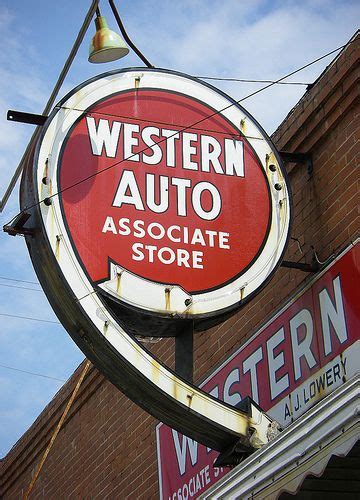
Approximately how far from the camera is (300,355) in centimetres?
753

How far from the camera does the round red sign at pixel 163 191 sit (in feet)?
23.0

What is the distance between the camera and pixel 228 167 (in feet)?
25.0

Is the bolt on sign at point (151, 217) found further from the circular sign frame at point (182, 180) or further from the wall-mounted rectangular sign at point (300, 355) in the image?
the wall-mounted rectangular sign at point (300, 355)

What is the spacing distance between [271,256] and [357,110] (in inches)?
53.1

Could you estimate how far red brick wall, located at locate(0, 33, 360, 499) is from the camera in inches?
304

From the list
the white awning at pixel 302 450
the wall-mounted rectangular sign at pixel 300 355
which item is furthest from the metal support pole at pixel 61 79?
the white awning at pixel 302 450

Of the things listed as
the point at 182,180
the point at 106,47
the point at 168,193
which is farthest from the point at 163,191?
the point at 106,47

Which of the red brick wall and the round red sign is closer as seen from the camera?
the round red sign

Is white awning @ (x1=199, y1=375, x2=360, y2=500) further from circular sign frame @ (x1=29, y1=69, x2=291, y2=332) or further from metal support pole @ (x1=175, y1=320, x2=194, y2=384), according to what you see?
circular sign frame @ (x1=29, y1=69, x2=291, y2=332)

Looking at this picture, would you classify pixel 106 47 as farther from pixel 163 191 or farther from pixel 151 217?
pixel 151 217

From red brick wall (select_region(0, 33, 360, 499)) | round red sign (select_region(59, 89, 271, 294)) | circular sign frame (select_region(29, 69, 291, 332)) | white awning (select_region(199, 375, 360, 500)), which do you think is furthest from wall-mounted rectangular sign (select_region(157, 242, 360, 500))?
white awning (select_region(199, 375, 360, 500))

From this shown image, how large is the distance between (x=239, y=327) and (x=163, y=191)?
194cm

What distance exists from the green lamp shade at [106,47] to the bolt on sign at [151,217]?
0.56ft

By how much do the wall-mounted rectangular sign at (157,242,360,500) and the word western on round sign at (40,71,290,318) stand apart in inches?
20.3
